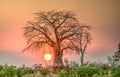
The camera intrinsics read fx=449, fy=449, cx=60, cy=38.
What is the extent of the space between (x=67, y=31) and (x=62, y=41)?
967 millimetres

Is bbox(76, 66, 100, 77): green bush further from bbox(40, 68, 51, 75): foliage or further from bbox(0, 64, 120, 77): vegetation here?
bbox(40, 68, 51, 75): foliage

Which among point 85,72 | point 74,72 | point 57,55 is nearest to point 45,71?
point 74,72

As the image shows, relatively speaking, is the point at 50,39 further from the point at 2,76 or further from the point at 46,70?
the point at 2,76

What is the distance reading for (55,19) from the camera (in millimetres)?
29453

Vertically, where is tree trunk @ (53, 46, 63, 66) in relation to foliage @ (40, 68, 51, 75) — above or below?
above

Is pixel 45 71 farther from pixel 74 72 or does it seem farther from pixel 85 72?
pixel 85 72

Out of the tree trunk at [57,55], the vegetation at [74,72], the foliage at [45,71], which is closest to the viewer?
the vegetation at [74,72]

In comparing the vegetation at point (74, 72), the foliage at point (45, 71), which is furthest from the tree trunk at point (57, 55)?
the foliage at point (45, 71)

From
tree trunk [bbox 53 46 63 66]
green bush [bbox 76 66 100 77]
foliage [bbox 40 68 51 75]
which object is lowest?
green bush [bbox 76 66 100 77]

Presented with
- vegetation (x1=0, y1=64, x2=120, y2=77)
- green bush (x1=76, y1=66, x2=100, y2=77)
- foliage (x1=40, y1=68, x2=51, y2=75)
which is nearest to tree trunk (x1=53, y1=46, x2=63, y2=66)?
vegetation (x1=0, y1=64, x2=120, y2=77)

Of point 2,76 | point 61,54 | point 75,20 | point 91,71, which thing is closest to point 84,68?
point 91,71

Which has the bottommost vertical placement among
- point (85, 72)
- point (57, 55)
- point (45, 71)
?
point (85, 72)

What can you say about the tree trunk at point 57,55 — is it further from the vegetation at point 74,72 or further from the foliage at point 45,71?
the foliage at point 45,71

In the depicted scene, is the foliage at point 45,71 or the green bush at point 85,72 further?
the foliage at point 45,71
